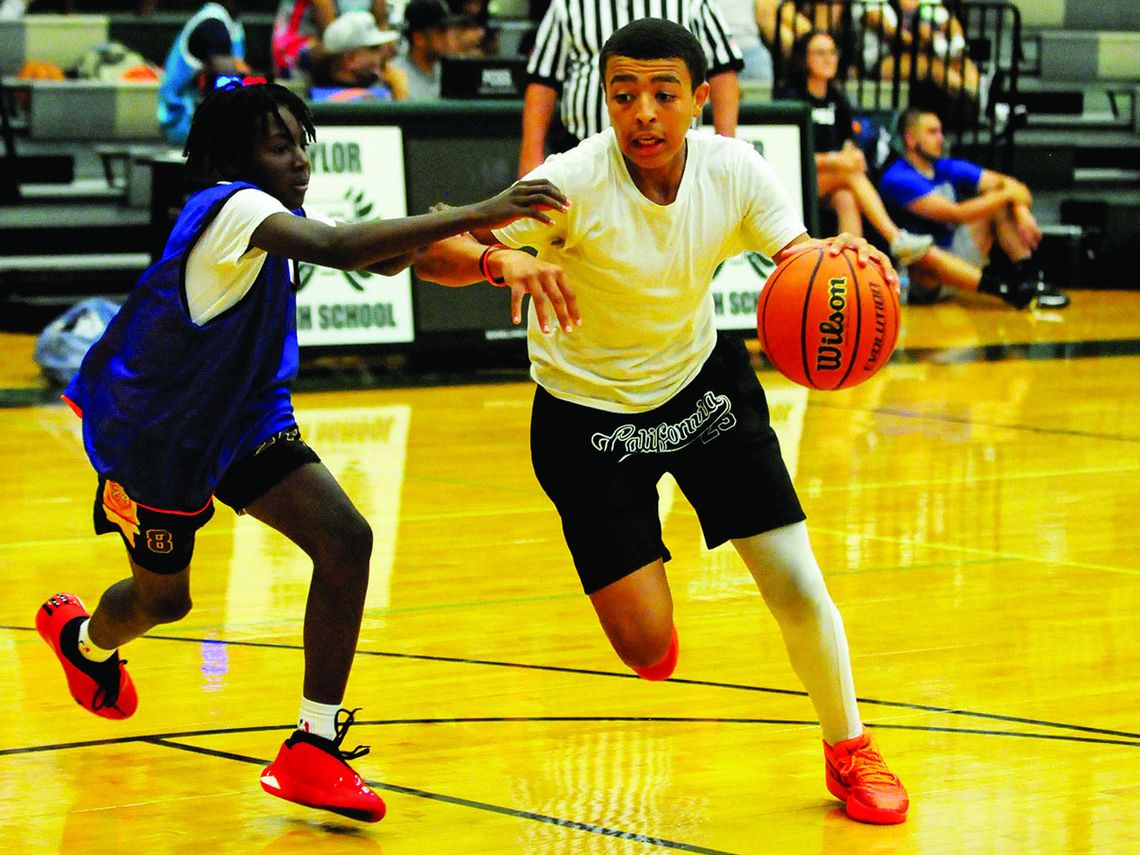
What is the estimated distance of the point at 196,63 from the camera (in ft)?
38.7

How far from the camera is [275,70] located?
1355 centimetres

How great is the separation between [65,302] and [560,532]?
660 cm

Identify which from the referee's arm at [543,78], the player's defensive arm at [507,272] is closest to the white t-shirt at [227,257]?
the player's defensive arm at [507,272]

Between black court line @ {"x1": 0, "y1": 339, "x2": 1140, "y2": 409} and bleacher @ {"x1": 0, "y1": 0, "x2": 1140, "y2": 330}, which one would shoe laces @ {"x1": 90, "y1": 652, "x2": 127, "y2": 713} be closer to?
black court line @ {"x1": 0, "y1": 339, "x2": 1140, "y2": 409}

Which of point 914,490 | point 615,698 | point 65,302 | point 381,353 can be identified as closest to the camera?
point 615,698

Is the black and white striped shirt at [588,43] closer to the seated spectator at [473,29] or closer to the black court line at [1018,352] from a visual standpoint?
the black court line at [1018,352]

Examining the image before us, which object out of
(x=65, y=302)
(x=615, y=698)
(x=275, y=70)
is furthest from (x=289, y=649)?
(x=275, y=70)

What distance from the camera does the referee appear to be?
9000 mm

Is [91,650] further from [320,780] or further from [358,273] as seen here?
[358,273]

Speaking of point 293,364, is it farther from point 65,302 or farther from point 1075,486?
point 65,302

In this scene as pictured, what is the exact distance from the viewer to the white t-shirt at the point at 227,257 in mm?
3904

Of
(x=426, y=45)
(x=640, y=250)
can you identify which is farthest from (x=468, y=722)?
(x=426, y=45)

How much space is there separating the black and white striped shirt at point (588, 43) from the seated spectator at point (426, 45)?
3161 millimetres

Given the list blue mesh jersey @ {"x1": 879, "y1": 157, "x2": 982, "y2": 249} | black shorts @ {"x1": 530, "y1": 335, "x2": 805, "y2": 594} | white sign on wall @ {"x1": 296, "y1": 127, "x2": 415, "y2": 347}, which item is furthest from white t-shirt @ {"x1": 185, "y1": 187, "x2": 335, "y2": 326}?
blue mesh jersey @ {"x1": 879, "y1": 157, "x2": 982, "y2": 249}
